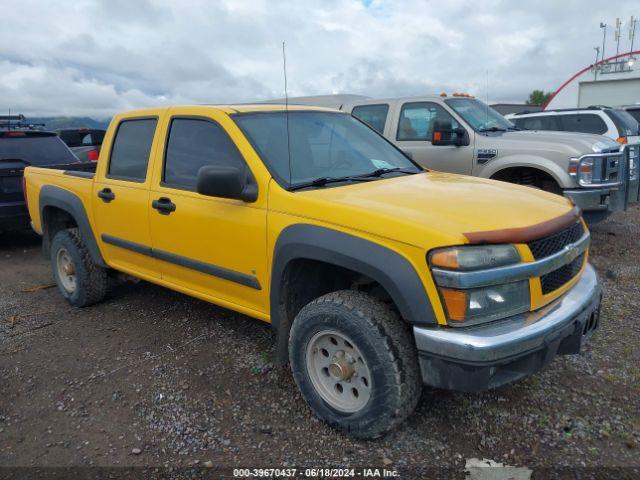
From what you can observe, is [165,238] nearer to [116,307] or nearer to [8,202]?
[116,307]

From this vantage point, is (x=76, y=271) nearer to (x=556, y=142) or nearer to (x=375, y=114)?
(x=375, y=114)

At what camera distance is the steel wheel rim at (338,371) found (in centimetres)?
274

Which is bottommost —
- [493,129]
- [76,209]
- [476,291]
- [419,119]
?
[476,291]

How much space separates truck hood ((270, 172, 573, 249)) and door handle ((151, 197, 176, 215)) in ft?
3.17

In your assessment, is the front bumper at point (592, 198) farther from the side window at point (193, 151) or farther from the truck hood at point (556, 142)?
the side window at point (193, 151)

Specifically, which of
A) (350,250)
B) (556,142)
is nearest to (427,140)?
(556,142)

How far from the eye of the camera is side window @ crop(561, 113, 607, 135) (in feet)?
35.1

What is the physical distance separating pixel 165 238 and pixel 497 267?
2.38 meters

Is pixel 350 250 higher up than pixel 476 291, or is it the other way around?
pixel 350 250

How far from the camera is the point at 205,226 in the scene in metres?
3.39

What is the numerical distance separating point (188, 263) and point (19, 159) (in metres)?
4.87

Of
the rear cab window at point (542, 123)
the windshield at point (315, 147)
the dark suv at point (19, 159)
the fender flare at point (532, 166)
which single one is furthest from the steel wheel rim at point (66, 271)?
the rear cab window at point (542, 123)

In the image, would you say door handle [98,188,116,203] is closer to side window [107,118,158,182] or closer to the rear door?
the rear door

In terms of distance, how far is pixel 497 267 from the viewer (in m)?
2.39
